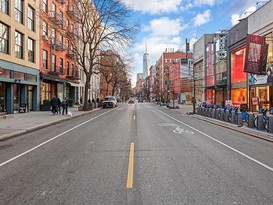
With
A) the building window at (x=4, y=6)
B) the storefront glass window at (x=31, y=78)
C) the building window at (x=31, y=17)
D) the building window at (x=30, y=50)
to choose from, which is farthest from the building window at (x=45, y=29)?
the building window at (x=4, y=6)

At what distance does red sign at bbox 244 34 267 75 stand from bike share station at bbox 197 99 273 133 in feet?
11.3

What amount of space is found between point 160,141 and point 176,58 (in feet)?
375

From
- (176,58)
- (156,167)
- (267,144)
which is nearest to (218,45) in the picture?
(267,144)

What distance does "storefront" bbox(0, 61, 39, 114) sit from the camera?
81.4 feet

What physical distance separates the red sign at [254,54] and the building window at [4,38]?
65.5 feet

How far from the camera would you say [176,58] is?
122 meters

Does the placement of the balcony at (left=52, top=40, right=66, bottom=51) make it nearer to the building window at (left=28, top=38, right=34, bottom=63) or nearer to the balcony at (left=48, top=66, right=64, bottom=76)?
the balcony at (left=48, top=66, right=64, bottom=76)

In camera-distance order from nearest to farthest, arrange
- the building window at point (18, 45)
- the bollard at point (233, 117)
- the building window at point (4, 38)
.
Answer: the bollard at point (233, 117), the building window at point (4, 38), the building window at point (18, 45)

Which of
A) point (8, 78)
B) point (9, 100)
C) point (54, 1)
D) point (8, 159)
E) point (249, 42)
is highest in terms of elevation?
point (54, 1)

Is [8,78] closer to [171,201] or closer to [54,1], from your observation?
[54,1]

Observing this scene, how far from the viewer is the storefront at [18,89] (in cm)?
2480

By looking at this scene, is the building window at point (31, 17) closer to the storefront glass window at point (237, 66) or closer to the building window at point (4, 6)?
the building window at point (4, 6)

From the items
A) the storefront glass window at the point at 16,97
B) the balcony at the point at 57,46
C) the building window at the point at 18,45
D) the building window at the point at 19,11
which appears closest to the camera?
the building window at the point at 19,11

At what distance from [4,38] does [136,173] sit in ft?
72.5
